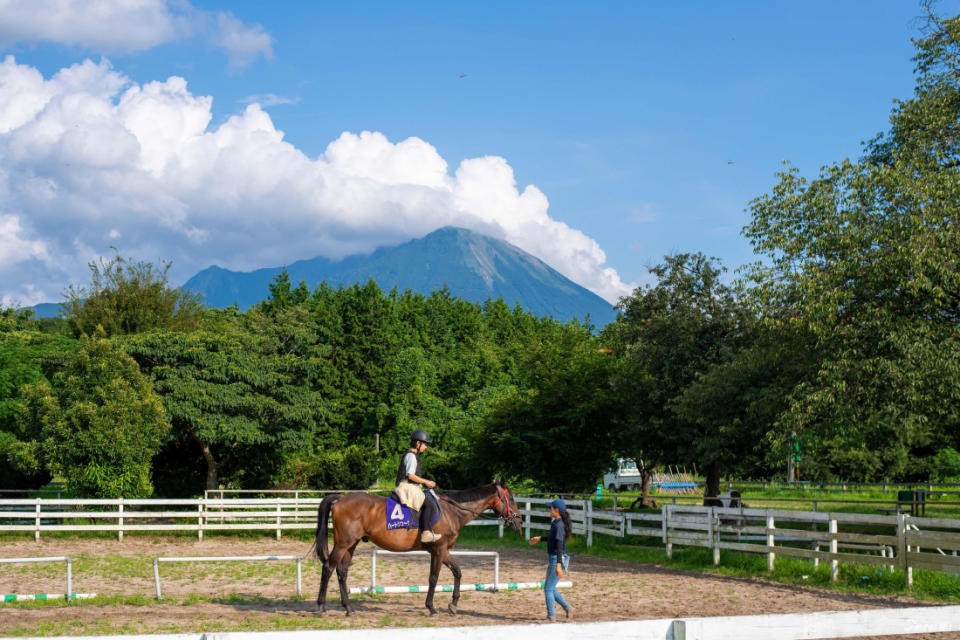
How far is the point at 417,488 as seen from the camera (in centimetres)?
1021

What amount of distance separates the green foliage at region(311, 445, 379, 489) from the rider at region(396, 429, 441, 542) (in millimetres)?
28899

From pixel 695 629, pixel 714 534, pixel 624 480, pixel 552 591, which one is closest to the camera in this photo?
pixel 695 629

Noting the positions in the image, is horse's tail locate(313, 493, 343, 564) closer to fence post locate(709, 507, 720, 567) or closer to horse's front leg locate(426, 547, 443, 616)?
horse's front leg locate(426, 547, 443, 616)

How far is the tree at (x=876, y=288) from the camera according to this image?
13359 mm

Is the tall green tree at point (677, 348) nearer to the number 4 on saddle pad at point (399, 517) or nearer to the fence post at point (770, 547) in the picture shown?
the fence post at point (770, 547)

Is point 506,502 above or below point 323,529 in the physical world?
above

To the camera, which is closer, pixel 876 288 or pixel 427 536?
pixel 427 536

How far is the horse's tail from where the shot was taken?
395 inches

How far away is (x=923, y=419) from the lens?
14.0 meters

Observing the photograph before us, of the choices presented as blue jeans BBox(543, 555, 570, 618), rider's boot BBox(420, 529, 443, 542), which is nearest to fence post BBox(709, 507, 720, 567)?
blue jeans BBox(543, 555, 570, 618)

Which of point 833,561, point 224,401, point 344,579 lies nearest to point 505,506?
point 344,579

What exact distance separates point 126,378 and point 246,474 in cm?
941

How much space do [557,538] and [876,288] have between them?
8.38m

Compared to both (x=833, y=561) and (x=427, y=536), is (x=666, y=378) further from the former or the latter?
(x=427, y=536)
